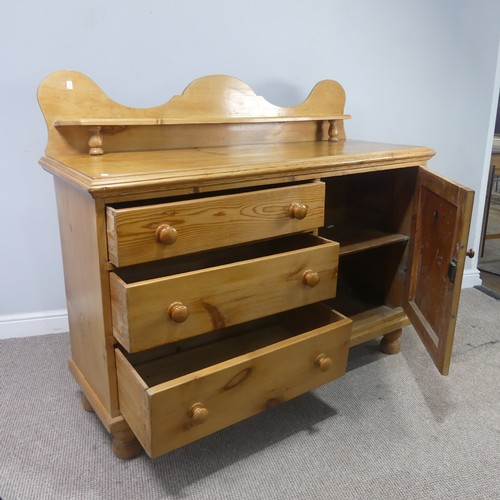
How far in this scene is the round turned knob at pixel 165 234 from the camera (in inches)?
37.4

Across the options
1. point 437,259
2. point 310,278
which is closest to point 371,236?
point 437,259

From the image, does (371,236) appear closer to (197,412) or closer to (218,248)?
(218,248)

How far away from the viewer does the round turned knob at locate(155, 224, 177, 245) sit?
95 cm

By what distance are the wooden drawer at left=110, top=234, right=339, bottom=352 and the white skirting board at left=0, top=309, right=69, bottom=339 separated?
68cm

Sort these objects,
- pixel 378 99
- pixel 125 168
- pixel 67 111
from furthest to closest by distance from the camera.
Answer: pixel 378 99
pixel 67 111
pixel 125 168

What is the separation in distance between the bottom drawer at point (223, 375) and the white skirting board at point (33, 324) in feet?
2.00

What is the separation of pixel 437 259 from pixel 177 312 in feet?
2.44

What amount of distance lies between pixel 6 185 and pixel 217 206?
0.89 m

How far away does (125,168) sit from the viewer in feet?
3.35

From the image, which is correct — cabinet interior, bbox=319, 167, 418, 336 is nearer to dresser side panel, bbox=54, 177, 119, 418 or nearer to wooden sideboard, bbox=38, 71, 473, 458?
wooden sideboard, bbox=38, 71, 473, 458

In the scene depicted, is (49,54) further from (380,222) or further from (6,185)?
(380,222)

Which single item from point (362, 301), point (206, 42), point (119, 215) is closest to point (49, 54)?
point (206, 42)

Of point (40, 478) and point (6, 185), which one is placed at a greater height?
point (6, 185)

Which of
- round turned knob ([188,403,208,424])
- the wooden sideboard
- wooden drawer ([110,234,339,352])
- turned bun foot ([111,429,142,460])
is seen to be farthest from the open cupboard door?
turned bun foot ([111,429,142,460])
